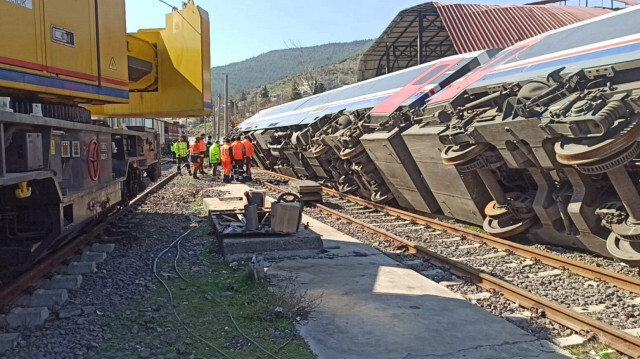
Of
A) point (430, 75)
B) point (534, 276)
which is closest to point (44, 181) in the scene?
point (534, 276)

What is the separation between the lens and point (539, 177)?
7316 millimetres

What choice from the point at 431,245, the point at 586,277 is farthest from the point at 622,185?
the point at 431,245

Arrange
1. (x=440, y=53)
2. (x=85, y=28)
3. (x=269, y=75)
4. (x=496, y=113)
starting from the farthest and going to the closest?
(x=269, y=75) < (x=440, y=53) < (x=496, y=113) < (x=85, y=28)

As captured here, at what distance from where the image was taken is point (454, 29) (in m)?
29.8

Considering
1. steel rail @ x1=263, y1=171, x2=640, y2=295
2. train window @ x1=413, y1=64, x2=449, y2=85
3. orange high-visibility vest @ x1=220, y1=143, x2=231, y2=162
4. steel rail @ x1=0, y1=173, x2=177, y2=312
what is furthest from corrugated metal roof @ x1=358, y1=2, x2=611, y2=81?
steel rail @ x1=0, y1=173, x2=177, y2=312

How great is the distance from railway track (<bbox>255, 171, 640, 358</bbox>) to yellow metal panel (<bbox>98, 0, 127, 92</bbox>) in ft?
14.3

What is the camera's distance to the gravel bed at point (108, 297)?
13.3ft

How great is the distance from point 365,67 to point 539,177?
30404 millimetres

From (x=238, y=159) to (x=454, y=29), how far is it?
53.1ft

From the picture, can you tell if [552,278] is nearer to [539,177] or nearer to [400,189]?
[539,177]

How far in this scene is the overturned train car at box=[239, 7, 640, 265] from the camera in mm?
5957

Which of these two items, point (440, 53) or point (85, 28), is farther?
point (440, 53)

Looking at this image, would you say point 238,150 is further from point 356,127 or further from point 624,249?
point 624,249

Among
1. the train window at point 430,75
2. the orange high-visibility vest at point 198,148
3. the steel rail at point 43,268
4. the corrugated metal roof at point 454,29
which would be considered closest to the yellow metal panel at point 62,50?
the steel rail at point 43,268
